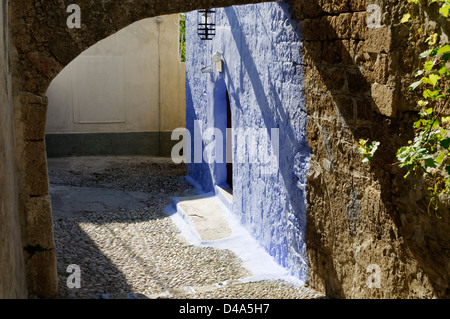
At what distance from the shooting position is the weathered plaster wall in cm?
311

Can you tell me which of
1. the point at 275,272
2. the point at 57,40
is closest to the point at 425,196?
the point at 275,272

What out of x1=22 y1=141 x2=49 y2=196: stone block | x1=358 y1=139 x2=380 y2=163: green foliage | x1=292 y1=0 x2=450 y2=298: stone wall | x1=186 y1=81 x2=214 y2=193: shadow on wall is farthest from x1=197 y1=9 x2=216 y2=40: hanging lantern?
x1=358 y1=139 x2=380 y2=163: green foliage

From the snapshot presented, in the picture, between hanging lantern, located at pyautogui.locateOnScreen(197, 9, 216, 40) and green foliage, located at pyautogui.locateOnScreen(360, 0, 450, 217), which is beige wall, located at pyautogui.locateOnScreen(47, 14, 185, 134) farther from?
green foliage, located at pyautogui.locateOnScreen(360, 0, 450, 217)

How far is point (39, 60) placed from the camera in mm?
4453

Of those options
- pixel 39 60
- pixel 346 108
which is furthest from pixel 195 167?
pixel 346 108

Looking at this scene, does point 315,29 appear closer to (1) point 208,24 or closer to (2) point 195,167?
(1) point 208,24

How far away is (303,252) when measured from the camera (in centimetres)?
532

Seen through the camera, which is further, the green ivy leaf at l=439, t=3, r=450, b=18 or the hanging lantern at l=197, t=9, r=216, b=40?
the hanging lantern at l=197, t=9, r=216, b=40

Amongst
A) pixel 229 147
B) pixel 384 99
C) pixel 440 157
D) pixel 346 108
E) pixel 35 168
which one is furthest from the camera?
pixel 229 147

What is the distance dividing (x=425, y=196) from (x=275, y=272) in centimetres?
252

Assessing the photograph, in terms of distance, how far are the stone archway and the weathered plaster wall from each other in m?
0.19

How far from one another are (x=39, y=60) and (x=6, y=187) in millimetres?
1296

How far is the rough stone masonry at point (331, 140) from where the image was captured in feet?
11.8
